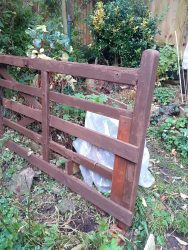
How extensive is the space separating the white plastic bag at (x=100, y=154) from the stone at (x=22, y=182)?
553 mm

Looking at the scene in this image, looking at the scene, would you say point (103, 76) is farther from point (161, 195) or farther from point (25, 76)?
point (25, 76)

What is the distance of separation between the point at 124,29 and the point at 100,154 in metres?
2.92

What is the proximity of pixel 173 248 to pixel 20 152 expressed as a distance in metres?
1.75

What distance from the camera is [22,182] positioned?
2.28 m

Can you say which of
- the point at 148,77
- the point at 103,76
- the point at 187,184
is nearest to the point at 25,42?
the point at 103,76

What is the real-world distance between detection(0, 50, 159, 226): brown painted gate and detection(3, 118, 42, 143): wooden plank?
0.04 feet

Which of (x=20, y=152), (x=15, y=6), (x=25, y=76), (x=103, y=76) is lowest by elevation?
(x=20, y=152)

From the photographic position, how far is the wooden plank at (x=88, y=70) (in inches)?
57.1

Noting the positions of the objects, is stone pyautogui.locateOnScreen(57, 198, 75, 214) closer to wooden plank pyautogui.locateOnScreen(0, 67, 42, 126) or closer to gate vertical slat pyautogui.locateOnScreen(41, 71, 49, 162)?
gate vertical slat pyautogui.locateOnScreen(41, 71, 49, 162)

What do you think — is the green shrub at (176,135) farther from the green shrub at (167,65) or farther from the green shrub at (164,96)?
the green shrub at (167,65)

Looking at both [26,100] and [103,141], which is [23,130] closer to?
[26,100]

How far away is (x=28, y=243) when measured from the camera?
1.53m

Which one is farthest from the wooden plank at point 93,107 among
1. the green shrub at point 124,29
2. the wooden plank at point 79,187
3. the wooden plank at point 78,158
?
the green shrub at point 124,29


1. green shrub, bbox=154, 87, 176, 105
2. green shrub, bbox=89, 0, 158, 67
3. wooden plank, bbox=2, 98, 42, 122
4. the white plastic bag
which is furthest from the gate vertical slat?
green shrub, bbox=89, 0, 158, 67
